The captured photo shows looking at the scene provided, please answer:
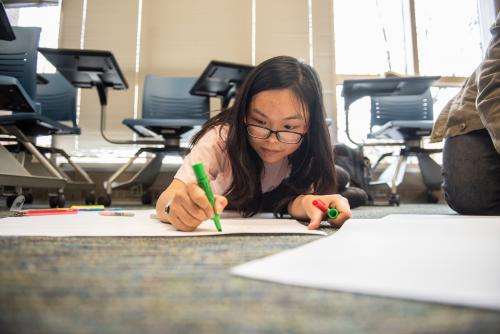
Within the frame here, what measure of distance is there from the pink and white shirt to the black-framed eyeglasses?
3.0 inches

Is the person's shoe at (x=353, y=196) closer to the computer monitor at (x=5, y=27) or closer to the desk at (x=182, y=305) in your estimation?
the desk at (x=182, y=305)

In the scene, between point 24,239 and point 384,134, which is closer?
point 24,239

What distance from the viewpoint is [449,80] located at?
2.75 metres

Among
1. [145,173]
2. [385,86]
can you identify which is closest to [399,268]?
[385,86]

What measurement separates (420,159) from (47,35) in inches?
112

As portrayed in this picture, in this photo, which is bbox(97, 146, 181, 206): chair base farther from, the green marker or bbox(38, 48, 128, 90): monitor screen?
the green marker

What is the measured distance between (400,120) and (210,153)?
186cm

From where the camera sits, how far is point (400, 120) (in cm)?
225

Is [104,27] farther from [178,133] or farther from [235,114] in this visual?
[235,114]

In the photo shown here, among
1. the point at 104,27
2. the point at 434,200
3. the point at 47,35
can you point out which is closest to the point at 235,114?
the point at 434,200

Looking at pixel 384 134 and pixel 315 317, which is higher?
pixel 384 134

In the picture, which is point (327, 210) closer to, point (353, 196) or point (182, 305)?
point (182, 305)

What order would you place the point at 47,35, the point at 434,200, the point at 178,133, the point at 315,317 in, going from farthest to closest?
the point at 47,35 → the point at 434,200 → the point at 178,133 → the point at 315,317

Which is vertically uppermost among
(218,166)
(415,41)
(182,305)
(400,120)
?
(415,41)
